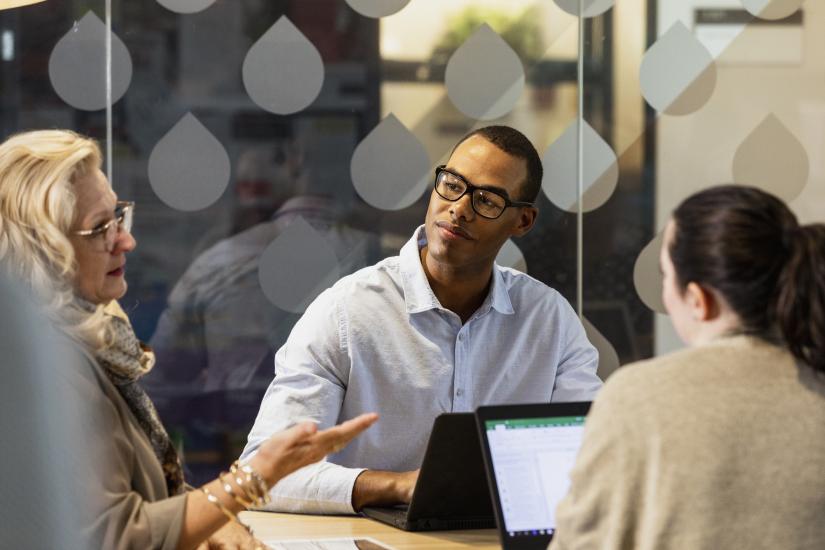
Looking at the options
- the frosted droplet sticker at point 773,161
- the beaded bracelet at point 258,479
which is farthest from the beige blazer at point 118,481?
the frosted droplet sticker at point 773,161

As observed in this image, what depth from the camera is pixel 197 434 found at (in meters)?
3.62

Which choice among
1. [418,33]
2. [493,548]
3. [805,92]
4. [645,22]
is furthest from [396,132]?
[493,548]

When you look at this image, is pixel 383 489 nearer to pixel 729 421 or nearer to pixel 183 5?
pixel 729 421

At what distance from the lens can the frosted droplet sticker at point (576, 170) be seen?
12.4 feet

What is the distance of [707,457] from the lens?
148 cm

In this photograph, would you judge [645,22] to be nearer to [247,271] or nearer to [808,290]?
[247,271]

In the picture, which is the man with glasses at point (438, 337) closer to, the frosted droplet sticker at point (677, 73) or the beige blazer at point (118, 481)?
the beige blazer at point (118, 481)

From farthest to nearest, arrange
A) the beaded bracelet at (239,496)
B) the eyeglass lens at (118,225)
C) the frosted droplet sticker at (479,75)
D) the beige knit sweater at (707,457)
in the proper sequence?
the frosted droplet sticker at (479,75) < the eyeglass lens at (118,225) < the beaded bracelet at (239,496) < the beige knit sweater at (707,457)

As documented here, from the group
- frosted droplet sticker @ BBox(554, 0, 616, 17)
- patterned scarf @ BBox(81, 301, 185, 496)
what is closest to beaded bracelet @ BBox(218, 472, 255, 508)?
patterned scarf @ BBox(81, 301, 185, 496)

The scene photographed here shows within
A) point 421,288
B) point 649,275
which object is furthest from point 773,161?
point 421,288

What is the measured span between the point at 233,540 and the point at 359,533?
27cm

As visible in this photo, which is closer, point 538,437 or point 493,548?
point 538,437

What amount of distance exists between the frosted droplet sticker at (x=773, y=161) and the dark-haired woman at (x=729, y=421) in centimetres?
240

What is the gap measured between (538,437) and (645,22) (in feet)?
6.96
